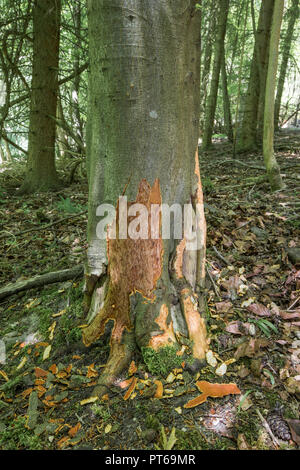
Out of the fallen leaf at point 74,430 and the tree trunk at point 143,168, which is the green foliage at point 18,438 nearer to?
the fallen leaf at point 74,430

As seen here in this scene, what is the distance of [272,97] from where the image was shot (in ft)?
10.8

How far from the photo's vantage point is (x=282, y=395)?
1.61 meters

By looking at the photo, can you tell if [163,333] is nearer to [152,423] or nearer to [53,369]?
[152,423]

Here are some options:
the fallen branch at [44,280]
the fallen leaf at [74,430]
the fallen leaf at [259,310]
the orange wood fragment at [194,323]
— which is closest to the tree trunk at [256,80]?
the fallen leaf at [259,310]

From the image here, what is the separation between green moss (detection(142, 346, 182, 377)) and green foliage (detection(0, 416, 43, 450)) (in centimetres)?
65

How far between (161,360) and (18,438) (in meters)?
0.80

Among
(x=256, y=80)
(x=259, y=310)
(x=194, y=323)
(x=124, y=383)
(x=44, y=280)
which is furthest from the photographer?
(x=256, y=80)

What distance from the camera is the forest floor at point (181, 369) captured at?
1.47 metres

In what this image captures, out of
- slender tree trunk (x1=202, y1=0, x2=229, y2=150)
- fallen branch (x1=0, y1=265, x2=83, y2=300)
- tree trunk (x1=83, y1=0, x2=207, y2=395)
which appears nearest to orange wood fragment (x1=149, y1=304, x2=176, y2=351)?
tree trunk (x1=83, y1=0, x2=207, y2=395)

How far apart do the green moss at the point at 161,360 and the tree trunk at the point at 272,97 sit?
111 inches

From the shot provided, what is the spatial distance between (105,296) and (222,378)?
0.81 m

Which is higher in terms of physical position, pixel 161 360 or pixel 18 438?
pixel 161 360

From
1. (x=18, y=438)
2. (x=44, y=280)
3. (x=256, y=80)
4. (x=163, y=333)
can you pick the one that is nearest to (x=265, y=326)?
(x=163, y=333)

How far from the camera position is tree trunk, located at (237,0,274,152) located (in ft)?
21.5
